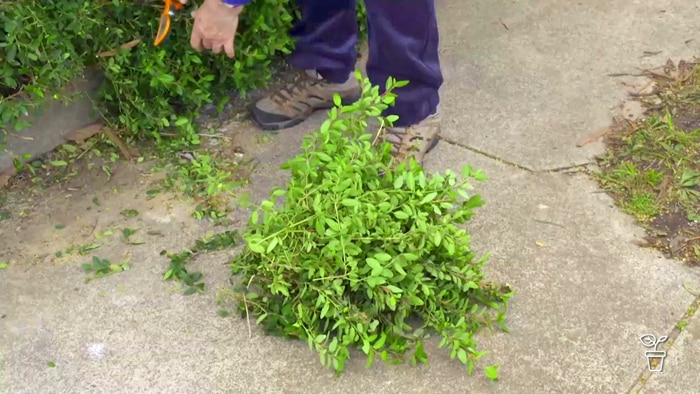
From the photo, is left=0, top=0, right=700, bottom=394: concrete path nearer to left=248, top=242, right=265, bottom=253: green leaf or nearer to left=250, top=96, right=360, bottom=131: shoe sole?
left=250, top=96, right=360, bottom=131: shoe sole

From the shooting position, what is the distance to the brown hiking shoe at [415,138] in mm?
3082

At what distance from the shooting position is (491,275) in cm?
258

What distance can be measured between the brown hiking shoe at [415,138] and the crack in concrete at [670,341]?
3.67 feet

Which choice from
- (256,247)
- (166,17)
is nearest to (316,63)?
(166,17)

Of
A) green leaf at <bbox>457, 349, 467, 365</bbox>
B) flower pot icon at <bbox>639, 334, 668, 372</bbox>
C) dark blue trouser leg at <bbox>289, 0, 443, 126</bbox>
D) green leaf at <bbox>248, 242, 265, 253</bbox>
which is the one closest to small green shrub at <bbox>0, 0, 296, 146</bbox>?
dark blue trouser leg at <bbox>289, 0, 443, 126</bbox>

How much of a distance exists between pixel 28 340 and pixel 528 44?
2732 millimetres

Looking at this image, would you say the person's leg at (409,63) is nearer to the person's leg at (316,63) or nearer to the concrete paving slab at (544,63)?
the concrete paving slab at (544,63)

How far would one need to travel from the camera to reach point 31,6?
2695 millimetres

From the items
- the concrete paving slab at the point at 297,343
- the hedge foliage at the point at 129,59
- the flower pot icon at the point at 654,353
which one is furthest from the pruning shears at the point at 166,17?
the flower pot icon at the point at 654,353

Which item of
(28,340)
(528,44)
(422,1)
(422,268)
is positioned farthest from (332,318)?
(528,44)

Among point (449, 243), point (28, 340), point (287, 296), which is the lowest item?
point (28, 340)

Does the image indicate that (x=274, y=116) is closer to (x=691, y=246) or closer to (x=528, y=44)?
(x=528, y=44)

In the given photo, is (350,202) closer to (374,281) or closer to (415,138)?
(374,281)

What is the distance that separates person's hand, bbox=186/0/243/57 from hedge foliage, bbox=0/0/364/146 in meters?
0.34
